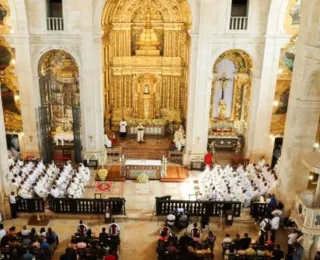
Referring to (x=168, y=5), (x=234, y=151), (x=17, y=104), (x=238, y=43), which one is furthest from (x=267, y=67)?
(x=17, y=104)

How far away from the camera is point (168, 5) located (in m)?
26.7

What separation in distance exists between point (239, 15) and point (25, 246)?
15836 millimetres

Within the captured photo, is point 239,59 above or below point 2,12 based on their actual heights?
below

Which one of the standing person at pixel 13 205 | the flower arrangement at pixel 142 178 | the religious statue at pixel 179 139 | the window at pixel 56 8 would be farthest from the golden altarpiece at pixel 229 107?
the standing person at pixel 13 205

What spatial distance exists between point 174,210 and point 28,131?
10.2m

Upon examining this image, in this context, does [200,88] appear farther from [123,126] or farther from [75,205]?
[75,205]

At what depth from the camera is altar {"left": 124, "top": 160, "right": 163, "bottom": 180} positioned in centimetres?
2205

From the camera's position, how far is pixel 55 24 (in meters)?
22.0

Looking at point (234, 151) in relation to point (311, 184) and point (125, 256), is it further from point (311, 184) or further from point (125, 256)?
point (125, 256)

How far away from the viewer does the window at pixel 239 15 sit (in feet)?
71.5

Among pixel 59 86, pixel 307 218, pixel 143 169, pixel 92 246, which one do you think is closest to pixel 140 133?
pixel 143 169

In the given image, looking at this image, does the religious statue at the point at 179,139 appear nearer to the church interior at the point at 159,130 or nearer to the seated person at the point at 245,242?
the church interior at the point at 159,130

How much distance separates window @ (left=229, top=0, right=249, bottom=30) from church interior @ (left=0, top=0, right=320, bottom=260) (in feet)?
0.21

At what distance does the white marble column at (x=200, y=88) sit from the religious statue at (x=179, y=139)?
3.92 feet
